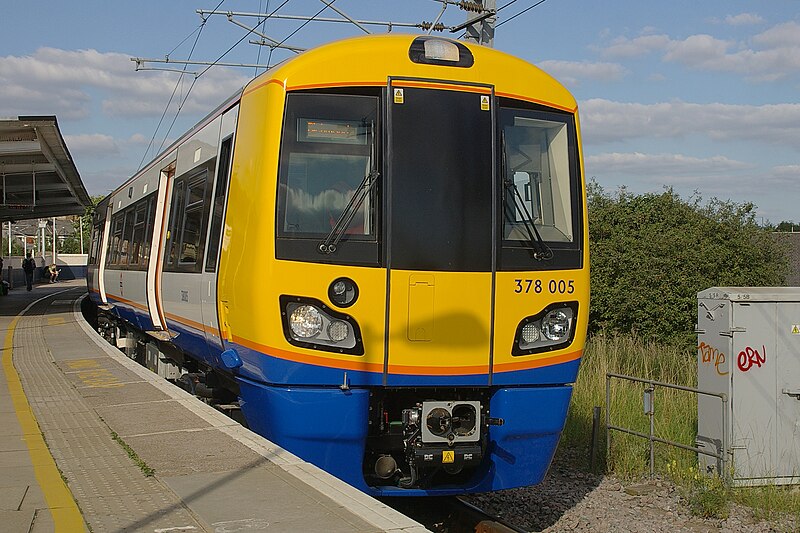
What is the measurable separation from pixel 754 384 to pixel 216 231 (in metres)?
4.80

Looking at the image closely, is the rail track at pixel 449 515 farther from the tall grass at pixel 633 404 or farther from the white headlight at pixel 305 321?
the tall grass at pixel 633 404

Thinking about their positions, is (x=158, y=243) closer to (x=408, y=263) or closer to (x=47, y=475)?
(x=47, y=475)

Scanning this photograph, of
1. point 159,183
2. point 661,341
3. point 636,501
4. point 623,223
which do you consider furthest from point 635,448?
point 623,223

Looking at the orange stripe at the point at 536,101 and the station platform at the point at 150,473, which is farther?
the orange stripe at the point at 536,101

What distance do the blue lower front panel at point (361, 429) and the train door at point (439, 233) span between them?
1.07 ft

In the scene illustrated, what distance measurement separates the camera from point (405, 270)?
243 inches

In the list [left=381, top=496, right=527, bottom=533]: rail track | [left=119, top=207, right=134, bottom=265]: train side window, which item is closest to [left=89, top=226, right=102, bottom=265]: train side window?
[left=119, top=207, right=134, bottom=265]: train side window

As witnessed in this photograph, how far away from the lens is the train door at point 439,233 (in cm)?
616

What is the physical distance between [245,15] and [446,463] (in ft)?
43.9

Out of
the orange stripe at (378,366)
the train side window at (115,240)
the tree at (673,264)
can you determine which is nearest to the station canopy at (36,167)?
the train side window at (115,240)

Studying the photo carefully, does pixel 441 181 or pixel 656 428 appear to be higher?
pixel 441 181

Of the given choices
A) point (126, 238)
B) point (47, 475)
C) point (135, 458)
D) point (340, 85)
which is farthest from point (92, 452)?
point (126, 238)

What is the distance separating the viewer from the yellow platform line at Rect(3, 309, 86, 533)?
5113 mm

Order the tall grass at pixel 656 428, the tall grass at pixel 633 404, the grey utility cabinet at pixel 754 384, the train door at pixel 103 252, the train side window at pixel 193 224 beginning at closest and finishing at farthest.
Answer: the tall grass at pixel 656 428 < the train side window at pixel 193 224 < the grey utility cabinet at pixel 754 384 < the tall grass at pixel 633 404 < the train door at pixel 103 252
